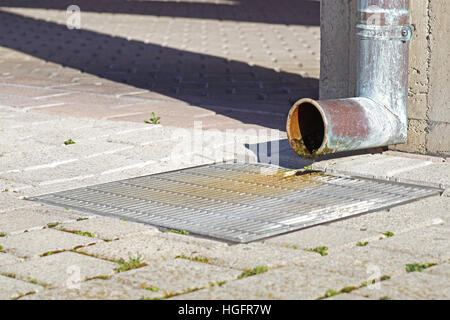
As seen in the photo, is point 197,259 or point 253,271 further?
point 197,259

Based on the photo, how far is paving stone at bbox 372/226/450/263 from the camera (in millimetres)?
Result: 3914

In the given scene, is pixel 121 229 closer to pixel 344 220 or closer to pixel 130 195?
pixel 130 195

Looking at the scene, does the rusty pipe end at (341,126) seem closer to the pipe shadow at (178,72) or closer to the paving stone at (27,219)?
the pipe shadow at (178,72)

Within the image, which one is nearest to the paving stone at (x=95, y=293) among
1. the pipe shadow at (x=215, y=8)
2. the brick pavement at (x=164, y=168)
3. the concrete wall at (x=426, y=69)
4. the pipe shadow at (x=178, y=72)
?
the brick pavement at (x=164, y=168)

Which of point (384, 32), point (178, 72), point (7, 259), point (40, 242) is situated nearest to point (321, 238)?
point (40, 242)

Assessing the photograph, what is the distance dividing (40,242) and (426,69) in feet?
9.62

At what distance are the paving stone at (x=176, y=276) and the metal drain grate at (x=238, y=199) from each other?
1.46ft

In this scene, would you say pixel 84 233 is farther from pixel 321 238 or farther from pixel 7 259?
pixel 321 238

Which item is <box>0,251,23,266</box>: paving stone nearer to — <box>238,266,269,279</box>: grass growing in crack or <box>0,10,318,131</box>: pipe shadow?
<box>238,266,269,279</box>: grass growing in crack

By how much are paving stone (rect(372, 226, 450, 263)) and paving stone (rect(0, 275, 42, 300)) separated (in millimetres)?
1504

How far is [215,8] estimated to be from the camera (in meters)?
18.2

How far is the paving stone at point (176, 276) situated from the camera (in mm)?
3553

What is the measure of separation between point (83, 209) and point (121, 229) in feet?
1.60

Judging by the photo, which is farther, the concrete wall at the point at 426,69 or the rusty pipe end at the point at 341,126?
the concrete wall at the point at 426,69
